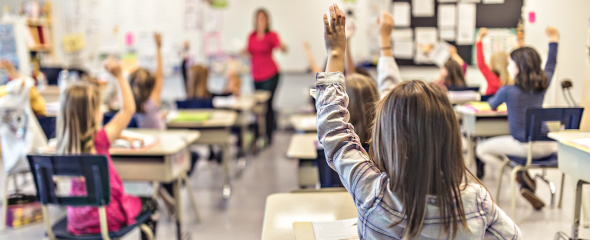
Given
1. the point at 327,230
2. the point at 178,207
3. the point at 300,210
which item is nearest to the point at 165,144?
the point at 178,207

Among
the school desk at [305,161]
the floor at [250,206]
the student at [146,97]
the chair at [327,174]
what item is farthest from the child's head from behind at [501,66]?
the student at [146,97]

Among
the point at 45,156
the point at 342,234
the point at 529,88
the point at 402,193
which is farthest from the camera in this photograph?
the point at 529,88

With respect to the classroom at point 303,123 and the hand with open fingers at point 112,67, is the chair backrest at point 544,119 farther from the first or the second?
Result: the hand with open fingers at point 112,67

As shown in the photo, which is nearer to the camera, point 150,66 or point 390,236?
point 390,236

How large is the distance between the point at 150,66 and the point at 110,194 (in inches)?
206

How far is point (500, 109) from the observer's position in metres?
3.32

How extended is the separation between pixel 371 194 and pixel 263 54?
4.96 metres

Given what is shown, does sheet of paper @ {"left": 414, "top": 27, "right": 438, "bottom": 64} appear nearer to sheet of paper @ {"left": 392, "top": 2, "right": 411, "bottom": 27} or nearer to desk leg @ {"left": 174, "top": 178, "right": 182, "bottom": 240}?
sheet of paper @ {"left": 392, "top": 2, "right": 411, "bottom": 27}

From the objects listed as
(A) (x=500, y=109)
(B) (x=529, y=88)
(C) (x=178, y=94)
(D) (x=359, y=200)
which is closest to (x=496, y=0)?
(B) (x=529, y=88)

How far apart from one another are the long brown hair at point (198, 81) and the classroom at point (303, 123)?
0.05 feet

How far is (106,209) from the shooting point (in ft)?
7.16

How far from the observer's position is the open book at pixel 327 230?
1326mm

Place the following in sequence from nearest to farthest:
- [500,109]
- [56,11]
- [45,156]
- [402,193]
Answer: [402,193], [45,156], [500,109], [56,11]

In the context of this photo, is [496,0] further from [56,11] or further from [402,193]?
[56,11]
